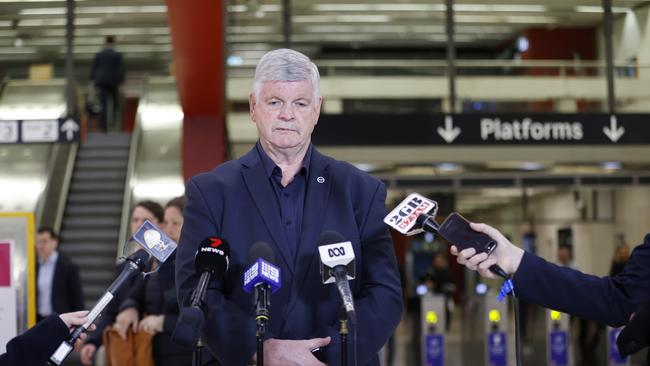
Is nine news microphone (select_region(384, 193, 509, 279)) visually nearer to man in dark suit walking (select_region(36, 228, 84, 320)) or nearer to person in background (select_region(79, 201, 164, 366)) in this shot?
person in background (select_region(79, 201, 164, 366))

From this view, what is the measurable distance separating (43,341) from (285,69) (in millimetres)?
1157

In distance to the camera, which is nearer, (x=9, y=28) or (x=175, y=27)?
(x=175, y=27)

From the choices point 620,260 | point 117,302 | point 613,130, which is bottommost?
point 620,260

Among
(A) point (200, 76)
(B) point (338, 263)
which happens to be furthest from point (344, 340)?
(A) point (200, 76)

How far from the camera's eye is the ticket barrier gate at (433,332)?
1374 cm

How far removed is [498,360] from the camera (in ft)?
45.4

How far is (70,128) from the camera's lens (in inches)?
519

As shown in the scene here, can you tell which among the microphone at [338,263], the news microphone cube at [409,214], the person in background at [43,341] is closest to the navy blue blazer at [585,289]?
the news microphone cube at [409,214]

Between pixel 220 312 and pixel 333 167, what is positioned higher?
pixel 333 167

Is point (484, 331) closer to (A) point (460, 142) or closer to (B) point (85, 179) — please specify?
(A) point (460, 142)

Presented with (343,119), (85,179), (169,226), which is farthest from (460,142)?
(169,226)

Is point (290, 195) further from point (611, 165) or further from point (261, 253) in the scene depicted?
point (611, 165)

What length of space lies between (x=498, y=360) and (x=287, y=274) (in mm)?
10992

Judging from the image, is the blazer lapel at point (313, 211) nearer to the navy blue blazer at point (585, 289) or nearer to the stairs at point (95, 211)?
the navy blue blazer at point (585, 289)
